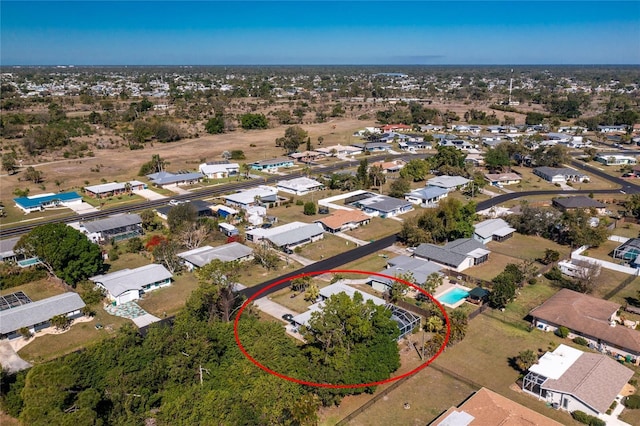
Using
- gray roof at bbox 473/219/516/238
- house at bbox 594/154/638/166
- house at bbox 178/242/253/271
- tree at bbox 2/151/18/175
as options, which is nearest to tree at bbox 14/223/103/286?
house at bbox 178/242/253/271

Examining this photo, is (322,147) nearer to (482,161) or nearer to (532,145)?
(482,161)

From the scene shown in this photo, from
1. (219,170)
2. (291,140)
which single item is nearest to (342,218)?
(219,170)

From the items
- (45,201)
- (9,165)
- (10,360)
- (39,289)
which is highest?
(9,165)

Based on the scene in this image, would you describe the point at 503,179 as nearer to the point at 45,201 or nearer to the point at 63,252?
the point at 63,252

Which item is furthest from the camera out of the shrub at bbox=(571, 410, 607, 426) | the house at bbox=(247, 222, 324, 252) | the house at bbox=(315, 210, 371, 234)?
the house at bbox=(315, 210, 371, 234)

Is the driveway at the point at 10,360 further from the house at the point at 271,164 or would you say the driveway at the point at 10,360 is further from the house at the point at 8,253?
the house at the point at 271,164

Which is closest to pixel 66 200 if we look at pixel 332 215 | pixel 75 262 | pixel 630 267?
pixel 75 262

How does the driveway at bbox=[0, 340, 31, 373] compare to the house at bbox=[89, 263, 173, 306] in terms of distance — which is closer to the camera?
the driveway at bbox=[0, 340, 31, 373]

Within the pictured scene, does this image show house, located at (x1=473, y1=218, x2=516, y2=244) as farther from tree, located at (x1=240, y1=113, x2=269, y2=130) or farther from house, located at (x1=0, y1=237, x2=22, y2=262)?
tree, located at (x1=240, y1=113, x2=269, y2=130)
